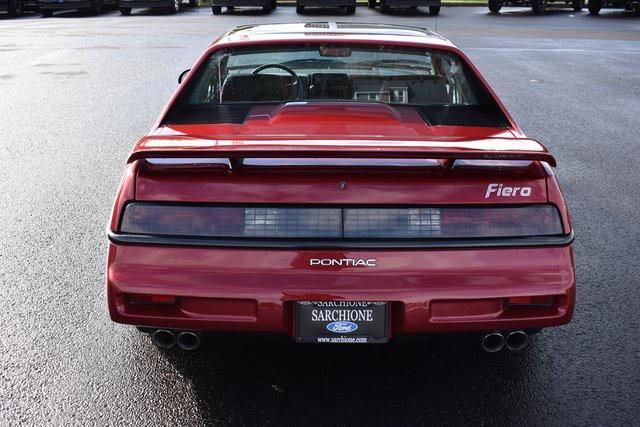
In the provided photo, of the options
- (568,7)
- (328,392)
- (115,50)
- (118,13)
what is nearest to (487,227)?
(328,392)

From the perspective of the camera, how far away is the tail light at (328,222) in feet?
9.44

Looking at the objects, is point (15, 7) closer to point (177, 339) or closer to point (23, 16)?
point (23, 16)

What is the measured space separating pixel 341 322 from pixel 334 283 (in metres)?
0.16

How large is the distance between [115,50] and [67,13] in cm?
1286

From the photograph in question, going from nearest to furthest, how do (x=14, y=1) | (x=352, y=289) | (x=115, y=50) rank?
(x=352, y=289)
(x=115, y=50)
(x=14, y=1)

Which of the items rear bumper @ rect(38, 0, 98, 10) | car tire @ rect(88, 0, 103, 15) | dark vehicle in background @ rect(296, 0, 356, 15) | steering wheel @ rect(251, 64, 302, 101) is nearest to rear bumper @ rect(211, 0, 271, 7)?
dark vehicle in background @ rect(296, 0, 356, 15)

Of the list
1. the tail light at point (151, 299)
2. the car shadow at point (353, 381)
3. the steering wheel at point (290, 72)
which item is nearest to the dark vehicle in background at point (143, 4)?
the steering wheel at point (290, 72)

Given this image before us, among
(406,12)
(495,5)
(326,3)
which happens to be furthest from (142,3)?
(495,5)

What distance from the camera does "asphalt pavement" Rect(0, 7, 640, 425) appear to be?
3.08m

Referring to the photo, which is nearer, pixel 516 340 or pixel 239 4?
pixel 516 340

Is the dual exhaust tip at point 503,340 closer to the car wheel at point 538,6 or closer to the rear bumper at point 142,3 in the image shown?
the rear bumper at point 142,3

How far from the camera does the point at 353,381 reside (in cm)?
330

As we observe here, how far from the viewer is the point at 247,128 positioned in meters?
3.31

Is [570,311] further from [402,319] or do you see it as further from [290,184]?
[290,184]
